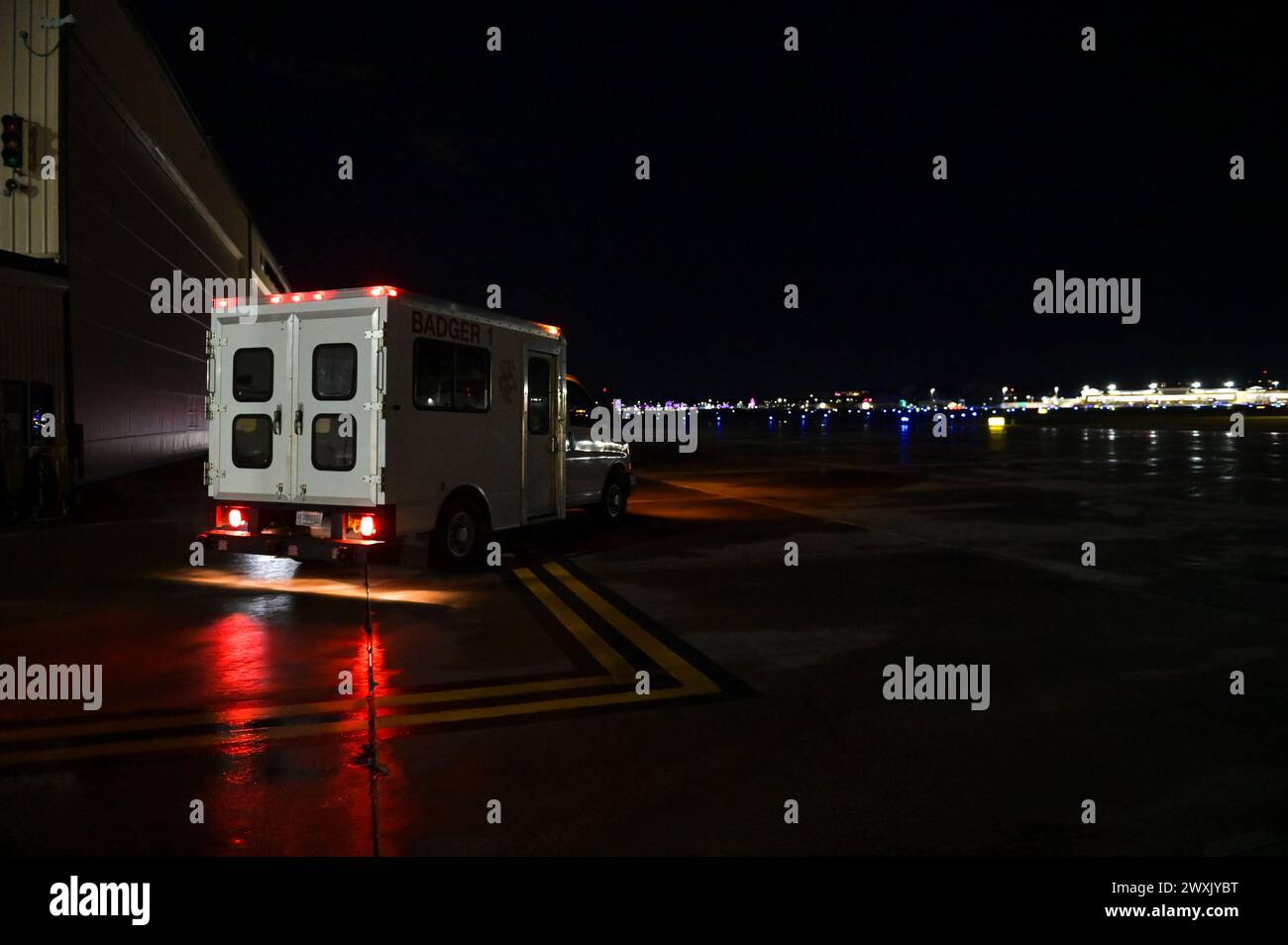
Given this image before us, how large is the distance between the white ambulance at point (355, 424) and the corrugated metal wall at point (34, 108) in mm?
12265

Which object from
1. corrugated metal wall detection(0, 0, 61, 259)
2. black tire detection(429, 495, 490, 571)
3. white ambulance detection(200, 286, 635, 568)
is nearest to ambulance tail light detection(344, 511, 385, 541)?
white ambulance detection(200, 286, 635, 568)

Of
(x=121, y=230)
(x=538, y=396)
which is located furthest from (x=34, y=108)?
(x=538, y=396)

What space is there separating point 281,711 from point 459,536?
17.7ft

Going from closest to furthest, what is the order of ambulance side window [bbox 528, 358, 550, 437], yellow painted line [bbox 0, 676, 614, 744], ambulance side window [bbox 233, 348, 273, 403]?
yellow painted line [bbox 0, 676, 614, 744]
ambulance side window [bbox 233, 348, 273, 403]
ambulance side window [bbox 528, 358, 550, 437]

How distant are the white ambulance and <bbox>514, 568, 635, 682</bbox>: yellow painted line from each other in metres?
1.23

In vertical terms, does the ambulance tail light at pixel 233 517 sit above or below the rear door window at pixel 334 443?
below

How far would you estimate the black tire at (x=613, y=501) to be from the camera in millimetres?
16484

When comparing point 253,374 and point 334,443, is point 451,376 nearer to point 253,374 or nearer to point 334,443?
point 334,443

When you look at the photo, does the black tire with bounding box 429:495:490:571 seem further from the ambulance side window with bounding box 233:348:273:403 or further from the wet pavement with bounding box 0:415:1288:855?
the ambulance side window with bounding box 233:348:273:403

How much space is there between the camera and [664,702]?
660cm

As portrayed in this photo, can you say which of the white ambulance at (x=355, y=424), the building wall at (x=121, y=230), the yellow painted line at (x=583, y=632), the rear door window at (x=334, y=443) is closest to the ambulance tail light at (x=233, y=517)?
the white ambulance at (x=355, y=424)

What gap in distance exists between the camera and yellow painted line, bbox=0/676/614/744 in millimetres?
6059

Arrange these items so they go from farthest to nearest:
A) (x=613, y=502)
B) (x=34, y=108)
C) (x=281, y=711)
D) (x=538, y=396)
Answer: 1. (x=34, y=108)
2. (x=613, y=502)
3. (x=538, y=396)
4. (x=281, y=711)

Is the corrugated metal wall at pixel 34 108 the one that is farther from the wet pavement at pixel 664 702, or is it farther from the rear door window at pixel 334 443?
the rear door window at pixel 334 443
